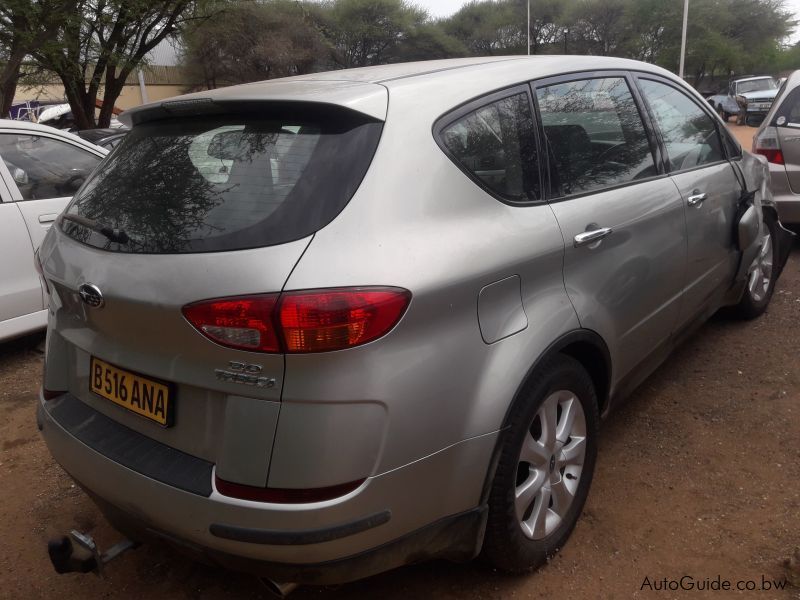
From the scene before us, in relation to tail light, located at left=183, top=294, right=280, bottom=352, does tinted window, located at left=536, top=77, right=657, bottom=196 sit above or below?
above

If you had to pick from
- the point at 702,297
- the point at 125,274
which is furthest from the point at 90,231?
the point at 702,297

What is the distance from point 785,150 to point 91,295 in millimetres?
5446

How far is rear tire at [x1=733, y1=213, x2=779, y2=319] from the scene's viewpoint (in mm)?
4215

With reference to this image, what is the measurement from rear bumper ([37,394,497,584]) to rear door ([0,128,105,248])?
112 inches

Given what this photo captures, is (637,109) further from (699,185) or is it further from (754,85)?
(754,85)

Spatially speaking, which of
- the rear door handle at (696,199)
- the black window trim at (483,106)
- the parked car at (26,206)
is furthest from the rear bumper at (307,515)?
the parked car at (26,206)

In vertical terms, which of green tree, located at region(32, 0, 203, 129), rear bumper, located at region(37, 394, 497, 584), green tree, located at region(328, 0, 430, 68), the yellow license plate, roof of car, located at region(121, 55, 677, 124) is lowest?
rear bumper, located at region(37, 394, 497, 584)

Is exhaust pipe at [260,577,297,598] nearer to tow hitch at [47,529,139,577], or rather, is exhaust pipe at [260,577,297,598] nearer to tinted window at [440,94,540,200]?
tow hitch at [47,529,139,577]

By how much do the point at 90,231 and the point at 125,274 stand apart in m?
0.35

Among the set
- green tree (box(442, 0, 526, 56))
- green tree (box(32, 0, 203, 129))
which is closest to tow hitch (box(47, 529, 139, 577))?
green tree (box(32, 0, 203, 129))

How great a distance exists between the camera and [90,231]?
7.00 feet

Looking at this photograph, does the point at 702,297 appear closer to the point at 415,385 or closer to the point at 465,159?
the point at 465,159

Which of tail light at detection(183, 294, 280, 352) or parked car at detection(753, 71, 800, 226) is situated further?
parked car at detection(753, 71, 800, 226)

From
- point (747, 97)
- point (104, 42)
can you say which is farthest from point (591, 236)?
point (747, 97)
